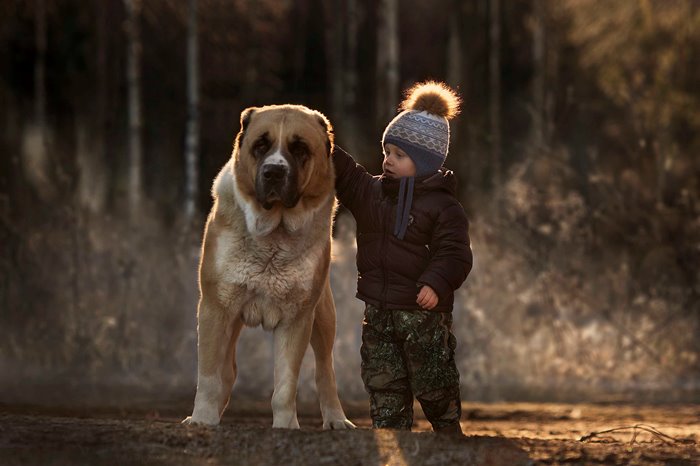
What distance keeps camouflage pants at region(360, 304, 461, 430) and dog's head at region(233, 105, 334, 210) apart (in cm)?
78

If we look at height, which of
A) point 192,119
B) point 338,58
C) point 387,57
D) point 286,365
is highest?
point 338,58

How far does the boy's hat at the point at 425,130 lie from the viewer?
5.96 meters

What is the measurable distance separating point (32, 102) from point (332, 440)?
20.4 meters

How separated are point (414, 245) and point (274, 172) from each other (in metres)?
0.91

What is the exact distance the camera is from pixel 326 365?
626 cm

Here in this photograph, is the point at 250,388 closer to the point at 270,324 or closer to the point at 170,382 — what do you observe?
the point at 170,382

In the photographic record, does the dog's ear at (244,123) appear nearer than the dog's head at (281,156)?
No

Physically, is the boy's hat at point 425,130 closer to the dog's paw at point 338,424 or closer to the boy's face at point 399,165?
Answer: the boy's face at point 399,165

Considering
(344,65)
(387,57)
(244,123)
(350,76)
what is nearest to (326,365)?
(244,123)

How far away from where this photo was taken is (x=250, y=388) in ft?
32.3

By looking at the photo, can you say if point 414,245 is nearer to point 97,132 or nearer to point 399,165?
point 399,165

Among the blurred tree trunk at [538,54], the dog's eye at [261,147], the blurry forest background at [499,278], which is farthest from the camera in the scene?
the blurred tree trunk at [538,54]

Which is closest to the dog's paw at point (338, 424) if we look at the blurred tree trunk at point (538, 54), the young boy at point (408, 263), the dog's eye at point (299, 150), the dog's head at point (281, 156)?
the young boy at point (408, 263)

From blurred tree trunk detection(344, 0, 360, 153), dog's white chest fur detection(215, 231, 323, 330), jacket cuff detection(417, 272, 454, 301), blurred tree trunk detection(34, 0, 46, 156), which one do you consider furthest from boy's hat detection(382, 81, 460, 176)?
blurred tree trunk detection(34, 0, 46, 156)
